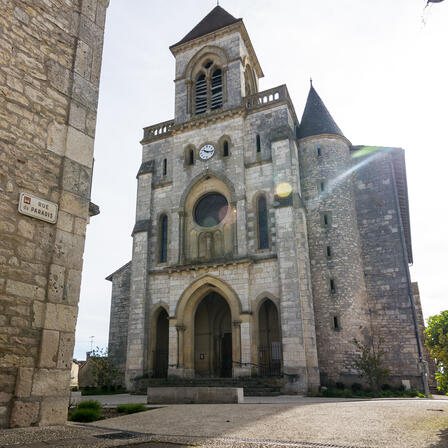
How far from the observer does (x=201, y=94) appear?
23.9 m

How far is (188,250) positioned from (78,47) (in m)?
13.7

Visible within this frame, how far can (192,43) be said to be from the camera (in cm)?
2484

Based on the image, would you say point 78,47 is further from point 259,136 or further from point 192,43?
point 192,43

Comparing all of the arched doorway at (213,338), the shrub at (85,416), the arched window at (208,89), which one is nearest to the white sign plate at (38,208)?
the shrub at (85,416)

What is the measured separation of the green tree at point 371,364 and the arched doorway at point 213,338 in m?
5.92

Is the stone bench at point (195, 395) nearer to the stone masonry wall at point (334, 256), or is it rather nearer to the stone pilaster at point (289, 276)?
the stone pilaster at point (289, 276)

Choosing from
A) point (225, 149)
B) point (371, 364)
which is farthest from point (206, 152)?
point (371, 364)

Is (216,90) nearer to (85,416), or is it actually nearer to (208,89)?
(208,89)

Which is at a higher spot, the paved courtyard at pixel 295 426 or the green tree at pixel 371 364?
the green tree at pixel 371 364

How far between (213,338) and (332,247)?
7104 mm

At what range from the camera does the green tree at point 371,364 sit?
1609cm

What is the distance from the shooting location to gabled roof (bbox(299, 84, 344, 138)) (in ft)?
68.9

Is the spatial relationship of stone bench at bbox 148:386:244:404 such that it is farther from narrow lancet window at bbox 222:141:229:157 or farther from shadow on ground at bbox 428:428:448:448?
narrow lancet window at bbox 222:141:229:157

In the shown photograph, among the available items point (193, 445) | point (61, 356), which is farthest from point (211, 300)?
point (193, 445)
